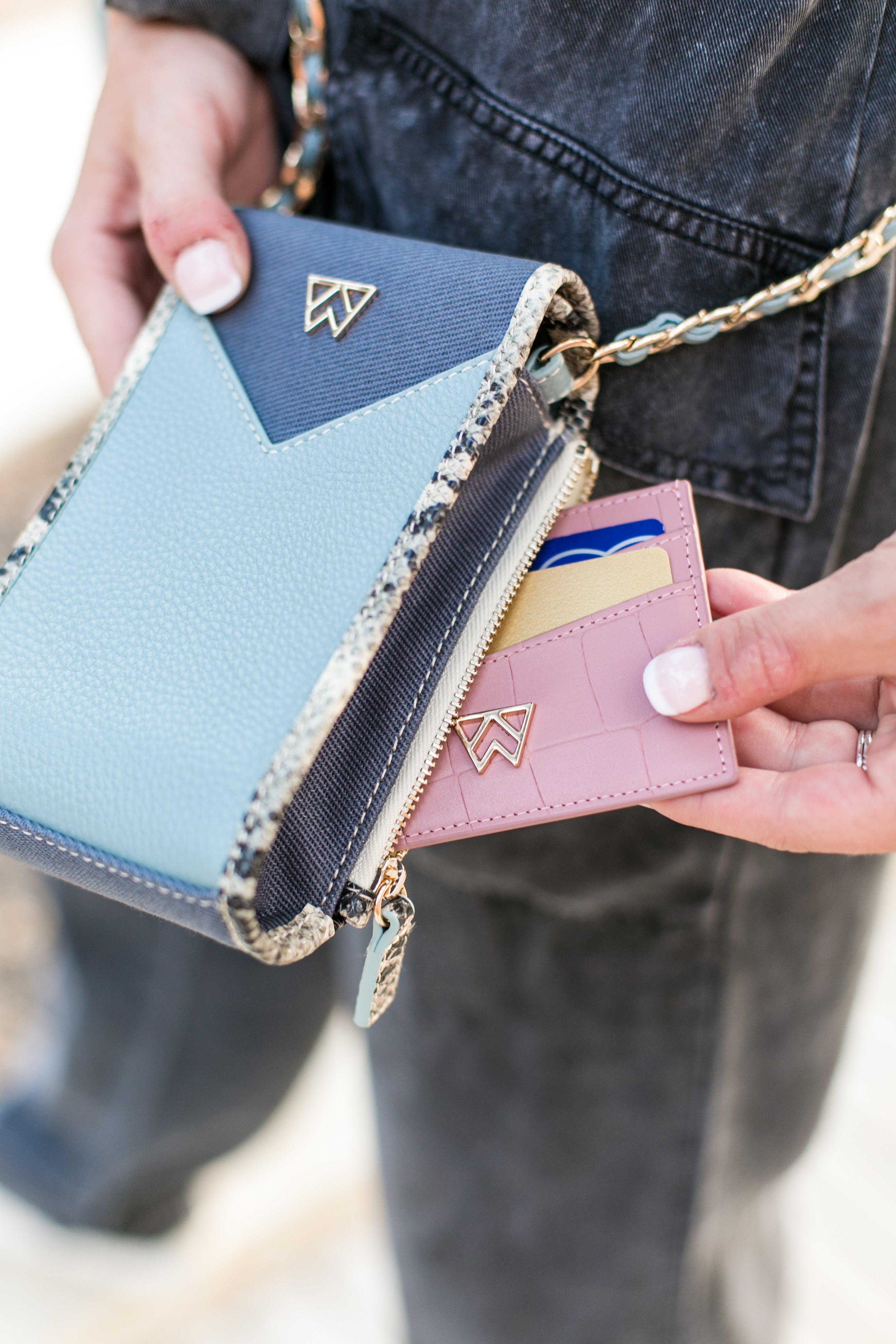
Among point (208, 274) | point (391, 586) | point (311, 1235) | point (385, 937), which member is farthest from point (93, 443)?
point (311, 1235)

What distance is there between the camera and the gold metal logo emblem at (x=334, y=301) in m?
0.67

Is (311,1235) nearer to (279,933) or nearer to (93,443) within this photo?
(279,933)

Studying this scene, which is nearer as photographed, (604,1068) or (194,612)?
(194,612)

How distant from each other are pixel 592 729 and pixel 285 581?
24cm

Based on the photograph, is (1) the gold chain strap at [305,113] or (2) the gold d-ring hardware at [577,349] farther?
(1) the gold chain strap at [305,113]

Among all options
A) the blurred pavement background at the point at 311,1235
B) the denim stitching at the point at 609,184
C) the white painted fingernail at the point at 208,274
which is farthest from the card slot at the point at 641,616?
the blurred pavement background at the point at 311,1235

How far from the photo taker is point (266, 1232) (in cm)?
172

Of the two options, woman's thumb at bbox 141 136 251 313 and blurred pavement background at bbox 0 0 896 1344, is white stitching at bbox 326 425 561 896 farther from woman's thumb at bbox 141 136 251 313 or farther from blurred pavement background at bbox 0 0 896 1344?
blurred pavement background at bbox 0 0 896 1344

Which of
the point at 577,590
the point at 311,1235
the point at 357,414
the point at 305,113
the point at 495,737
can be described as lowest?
the point at 311,1235

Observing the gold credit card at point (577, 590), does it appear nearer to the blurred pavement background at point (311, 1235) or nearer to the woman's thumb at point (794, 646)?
the woman's thumb at point (794, 646)

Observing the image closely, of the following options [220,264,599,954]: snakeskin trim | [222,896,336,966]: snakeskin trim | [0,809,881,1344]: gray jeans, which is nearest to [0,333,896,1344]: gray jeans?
[0,809,881,1344]: gray jeans

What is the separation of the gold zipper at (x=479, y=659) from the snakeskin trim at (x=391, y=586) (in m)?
0.09

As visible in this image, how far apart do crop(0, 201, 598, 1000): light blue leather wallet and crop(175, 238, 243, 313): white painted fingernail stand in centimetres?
3

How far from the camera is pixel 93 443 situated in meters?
0.71
